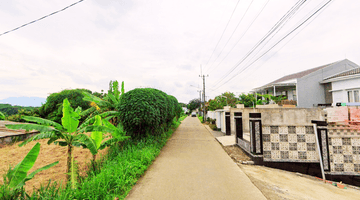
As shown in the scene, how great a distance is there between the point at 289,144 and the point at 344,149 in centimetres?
174

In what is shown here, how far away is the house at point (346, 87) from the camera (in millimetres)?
13336

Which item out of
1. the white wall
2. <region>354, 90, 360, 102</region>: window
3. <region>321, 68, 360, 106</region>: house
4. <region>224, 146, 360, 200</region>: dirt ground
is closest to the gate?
<region>224, 146, 360, 200</region>: dirt ground

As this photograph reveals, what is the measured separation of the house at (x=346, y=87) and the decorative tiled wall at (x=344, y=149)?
11.2 m

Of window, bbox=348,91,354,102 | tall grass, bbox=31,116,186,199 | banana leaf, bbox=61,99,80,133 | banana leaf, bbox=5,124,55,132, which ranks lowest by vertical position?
tall grass, bbox=31,116,186,199

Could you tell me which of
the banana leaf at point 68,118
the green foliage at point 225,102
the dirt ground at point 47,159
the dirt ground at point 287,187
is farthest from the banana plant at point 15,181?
the green foliage at point 225,102

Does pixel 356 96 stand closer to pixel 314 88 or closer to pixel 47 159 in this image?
pixel 314 88

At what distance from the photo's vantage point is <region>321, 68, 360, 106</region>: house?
13.3 metres

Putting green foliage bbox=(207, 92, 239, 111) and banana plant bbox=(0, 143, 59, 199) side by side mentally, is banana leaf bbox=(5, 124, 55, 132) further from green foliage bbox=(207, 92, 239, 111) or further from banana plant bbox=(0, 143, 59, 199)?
green foliage bbox=(207, 92, 239, 111)

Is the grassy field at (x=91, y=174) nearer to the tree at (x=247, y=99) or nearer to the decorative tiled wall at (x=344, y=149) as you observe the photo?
the decorative tiled wall at (x=344, y=149)

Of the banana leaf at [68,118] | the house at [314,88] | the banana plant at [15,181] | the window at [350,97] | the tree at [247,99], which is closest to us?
the banana plant at [15,181]

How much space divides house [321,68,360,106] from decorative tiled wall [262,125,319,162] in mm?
12192

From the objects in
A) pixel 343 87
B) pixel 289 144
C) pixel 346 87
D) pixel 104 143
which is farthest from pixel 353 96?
pixel 104 143

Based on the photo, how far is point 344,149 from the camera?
5.64 m

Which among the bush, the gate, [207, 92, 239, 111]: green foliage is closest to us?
the gate
